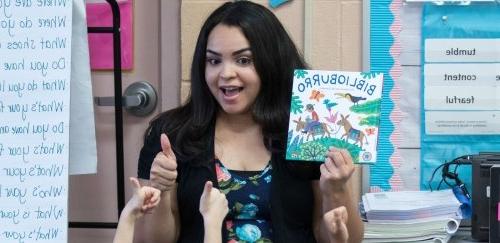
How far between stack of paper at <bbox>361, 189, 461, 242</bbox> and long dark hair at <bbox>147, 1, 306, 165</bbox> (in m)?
0.35

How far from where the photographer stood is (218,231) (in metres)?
1.28

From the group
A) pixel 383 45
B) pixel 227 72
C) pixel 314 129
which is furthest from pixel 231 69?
pixel 383 45

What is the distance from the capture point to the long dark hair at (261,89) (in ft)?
4.80

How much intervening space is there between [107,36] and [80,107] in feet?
1.39

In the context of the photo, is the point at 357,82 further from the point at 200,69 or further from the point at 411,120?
A: the point at 411,120

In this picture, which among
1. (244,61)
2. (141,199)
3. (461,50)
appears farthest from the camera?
(461,50)

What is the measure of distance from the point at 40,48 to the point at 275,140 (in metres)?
0.61

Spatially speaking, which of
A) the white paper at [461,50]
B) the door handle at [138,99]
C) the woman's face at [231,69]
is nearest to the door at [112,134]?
the door handle at [138,99]

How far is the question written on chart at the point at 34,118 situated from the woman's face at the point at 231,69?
0.35 metres

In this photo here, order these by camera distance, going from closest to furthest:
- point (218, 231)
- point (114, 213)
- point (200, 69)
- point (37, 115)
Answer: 1. point (218, 231)
2. point (37, 115)
3. point (200, 69)
4. point (114, 213)

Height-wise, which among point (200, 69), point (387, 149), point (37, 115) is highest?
point (200, 69)

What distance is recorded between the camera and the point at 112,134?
194cm

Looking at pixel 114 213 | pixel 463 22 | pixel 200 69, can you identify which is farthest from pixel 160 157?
pixel 463 22

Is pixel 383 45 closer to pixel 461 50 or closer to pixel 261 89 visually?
pixel 461 50
